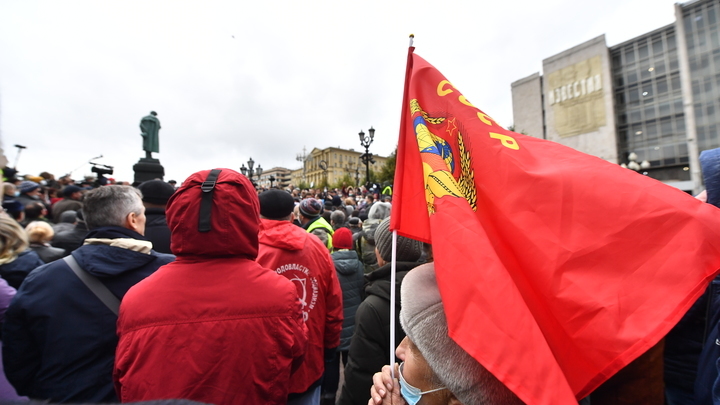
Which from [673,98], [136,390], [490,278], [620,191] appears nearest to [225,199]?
[136,390]

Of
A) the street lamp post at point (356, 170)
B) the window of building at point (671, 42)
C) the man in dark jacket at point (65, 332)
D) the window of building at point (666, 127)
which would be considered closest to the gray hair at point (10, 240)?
the man in dark jacket at point (65, 332)

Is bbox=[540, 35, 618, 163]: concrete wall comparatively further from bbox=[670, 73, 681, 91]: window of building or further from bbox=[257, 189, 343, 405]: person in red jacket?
bbox=[257, 189, 343, 405]: person in red jacket

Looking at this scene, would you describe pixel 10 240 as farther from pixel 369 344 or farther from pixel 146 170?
pixel 146 170

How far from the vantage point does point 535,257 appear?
1.34 metres

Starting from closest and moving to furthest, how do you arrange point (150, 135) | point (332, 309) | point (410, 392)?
point (410, 392)
point (332, 309)
point (150, 135)

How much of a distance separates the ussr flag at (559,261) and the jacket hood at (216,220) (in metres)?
0.95

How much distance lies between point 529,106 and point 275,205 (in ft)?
191

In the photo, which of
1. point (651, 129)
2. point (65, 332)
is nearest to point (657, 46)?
point (651, 129)

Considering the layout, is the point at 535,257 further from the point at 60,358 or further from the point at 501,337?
the point at 60,358

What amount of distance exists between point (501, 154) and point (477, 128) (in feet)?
0.81

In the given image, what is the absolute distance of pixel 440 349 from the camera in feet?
3.98

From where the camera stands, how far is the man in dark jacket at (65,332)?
174 cm

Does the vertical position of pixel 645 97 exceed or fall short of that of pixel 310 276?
it exceeds it

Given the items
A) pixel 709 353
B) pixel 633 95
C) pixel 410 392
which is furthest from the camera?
pixel 633 95
